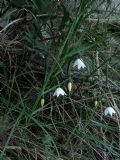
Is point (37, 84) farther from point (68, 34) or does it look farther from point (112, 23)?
point (112, 23)

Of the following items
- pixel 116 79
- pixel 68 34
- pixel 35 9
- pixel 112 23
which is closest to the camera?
pixel 68 34

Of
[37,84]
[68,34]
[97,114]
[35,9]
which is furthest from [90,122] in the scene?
[35,9]

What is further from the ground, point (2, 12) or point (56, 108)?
point (2, 12)

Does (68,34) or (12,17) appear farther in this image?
(12,17)

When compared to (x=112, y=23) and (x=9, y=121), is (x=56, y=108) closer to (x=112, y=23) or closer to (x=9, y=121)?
(x=9, y=121)

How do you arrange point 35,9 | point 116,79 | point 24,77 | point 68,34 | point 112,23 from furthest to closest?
1. point 112,23
2. point 116,79
3. point 24,77
4. point 35,9
5. point 68,34

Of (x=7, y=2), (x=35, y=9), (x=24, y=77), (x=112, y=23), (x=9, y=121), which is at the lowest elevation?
(x=9, y=121)
